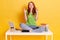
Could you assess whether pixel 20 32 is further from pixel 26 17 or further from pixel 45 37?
pixel 45 37

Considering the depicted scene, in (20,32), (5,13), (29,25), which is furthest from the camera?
(5,13)

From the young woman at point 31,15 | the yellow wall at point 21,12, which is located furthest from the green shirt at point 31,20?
the yellow wall at point 21,12

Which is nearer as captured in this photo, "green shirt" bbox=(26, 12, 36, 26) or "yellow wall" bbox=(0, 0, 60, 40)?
"green shirt" bbox=(26, 12, 36, 26)

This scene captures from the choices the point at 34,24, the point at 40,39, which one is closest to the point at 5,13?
the point at 34,24

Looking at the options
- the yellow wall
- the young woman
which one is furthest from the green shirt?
the yellow wall

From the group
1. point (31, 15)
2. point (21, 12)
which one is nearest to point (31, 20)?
point (31, 15)

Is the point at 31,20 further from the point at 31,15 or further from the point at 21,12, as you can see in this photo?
the point at 21,12

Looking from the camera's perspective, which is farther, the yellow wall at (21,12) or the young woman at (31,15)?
the yellow wall at (21,12)

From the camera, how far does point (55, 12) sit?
190 centimetres

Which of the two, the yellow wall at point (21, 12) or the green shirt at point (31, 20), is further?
the yellow wall at point (21, 12)

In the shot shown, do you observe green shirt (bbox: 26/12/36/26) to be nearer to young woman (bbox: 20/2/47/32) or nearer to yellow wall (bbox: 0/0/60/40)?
young woman (bbox: 20/2/47/32)

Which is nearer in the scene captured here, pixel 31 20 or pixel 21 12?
pixel 31 20

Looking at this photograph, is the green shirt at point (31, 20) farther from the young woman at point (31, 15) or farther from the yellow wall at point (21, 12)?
the yellow wall at point (21, 12)

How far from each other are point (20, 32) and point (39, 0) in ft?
1.66
